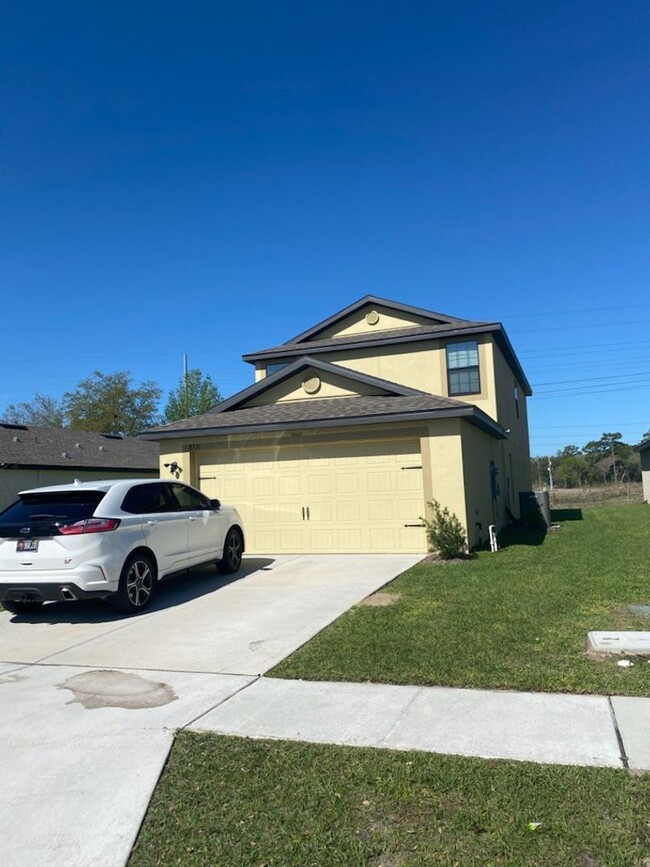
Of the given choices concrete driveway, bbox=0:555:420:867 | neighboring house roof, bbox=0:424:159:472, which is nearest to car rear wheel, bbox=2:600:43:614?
concrete driveway, bbox=0:555:420:867

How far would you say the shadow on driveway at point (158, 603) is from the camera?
27.4 feet

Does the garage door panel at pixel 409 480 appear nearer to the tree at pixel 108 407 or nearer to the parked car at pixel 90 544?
the parked car at pixel 90 544

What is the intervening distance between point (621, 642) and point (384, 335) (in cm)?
1518

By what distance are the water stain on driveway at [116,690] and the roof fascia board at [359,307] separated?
16.4 m

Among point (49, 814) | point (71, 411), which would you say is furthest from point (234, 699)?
point (71, 411)

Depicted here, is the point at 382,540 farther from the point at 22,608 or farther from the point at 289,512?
the point at 22,608

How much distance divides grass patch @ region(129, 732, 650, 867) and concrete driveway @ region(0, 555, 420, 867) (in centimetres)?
30

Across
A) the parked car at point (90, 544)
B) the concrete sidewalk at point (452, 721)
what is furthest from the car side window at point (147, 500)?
the concrete sidewalk at point (452, 721)

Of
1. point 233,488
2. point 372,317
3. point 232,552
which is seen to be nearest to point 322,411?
point 233,488

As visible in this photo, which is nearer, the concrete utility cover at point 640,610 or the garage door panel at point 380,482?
the concrete utility cover at point 640,610

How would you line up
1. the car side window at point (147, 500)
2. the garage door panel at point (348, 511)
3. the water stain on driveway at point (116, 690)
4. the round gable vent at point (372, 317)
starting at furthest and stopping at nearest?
the round gable vent at point (372, 317)
the garage door panel at point (348, 511)
the car side window at point (147, 500)
the water stain on driveway at point (116, 690)

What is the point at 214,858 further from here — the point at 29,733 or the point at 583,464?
the point at 583,464

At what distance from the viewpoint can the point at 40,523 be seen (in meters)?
7.84

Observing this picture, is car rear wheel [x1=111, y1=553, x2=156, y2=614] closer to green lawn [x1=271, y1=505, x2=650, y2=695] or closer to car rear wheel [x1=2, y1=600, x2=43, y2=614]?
car rear wheel [x1=2, y1=600, x2=43, y2=614]
